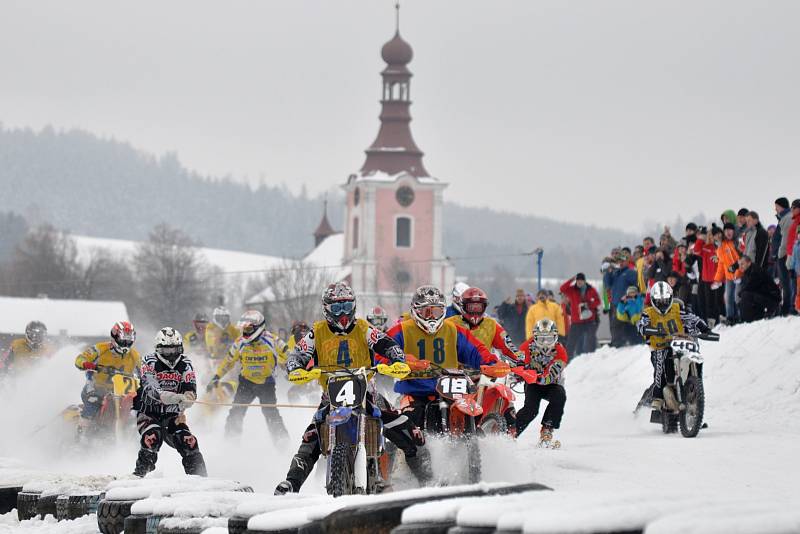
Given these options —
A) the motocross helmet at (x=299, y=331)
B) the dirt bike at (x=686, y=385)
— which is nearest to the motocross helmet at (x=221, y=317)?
the motocross helmet at (x=299, y=331)

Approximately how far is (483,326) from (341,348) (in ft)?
11.6

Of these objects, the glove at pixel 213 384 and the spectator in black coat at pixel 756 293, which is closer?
A: the glove at pixel 213 384

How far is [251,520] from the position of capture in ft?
Answer: 30.8

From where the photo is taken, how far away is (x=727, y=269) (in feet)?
80.3

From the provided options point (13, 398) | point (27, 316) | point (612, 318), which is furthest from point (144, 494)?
point (27, 316)

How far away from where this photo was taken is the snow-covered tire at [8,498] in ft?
47.8

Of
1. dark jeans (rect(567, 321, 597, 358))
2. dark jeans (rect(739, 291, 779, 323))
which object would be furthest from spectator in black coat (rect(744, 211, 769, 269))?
dark jeans (rect(567, 321, 597, 358))

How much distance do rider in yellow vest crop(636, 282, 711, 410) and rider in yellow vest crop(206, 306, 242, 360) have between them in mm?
10492

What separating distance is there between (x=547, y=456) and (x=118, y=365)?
6.00m

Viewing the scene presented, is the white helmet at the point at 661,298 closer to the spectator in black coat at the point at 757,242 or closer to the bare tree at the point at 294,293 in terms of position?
the spectator in black coat at the point at 757,242

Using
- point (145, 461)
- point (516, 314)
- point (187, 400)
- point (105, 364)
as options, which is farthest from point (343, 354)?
point (516, 314)

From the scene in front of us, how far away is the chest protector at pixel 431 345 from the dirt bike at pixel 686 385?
5.63m

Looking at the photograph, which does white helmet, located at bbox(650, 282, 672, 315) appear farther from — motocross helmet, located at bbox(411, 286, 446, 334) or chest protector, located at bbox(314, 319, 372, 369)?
chest protector, located at bbox(314, 319, 372, 369)

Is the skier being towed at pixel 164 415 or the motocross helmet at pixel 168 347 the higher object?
the motocross helmet at pixel 168 347
